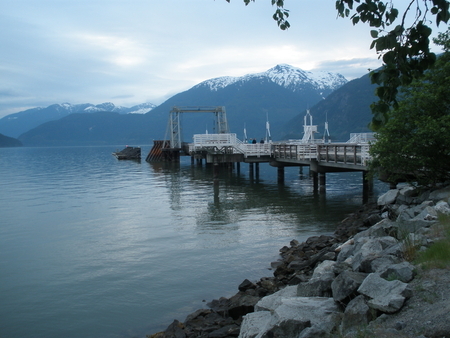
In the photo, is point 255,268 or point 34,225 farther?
point 34,225

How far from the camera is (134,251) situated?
16094 millimetres

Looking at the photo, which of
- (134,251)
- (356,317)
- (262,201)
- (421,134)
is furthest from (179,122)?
(356,317)

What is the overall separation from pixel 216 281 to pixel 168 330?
378cm

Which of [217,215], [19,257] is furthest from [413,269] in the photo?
[217,215]

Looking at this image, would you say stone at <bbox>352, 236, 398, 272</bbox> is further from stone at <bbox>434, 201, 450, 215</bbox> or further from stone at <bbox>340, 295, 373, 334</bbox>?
stone at <bbox>434, 201, 450, 215</bbox>

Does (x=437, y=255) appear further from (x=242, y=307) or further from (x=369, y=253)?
(x=242, y=307)

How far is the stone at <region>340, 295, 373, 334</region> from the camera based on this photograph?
5688 millimetres

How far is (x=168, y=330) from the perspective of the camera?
29.8ft

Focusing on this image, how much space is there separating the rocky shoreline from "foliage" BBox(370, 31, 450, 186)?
321 centimetres

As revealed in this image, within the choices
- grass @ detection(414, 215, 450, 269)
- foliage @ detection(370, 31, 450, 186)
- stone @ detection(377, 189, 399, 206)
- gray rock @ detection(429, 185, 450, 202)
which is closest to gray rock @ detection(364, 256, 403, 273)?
grass @ detection(414, 215, 450, 269)

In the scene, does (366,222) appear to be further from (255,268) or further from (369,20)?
(369,20)

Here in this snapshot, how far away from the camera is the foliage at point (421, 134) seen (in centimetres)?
1516

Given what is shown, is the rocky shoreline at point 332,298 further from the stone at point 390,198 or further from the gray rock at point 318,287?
the stone at point 390,198

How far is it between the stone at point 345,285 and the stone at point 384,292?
330mm
